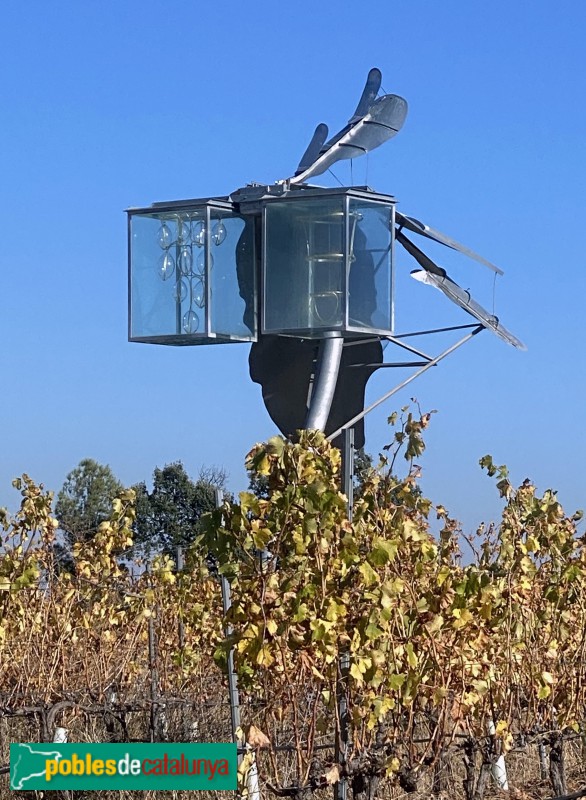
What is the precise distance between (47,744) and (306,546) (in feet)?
8.26

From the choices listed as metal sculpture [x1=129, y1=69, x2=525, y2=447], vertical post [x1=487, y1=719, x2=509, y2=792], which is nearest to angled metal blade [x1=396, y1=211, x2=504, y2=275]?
metal sculpture [x1=129, y1=69, x2=525, y2=447]

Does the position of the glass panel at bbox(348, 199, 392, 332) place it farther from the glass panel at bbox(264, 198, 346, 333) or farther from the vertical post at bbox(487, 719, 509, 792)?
the vertical post at bbox(487, 719, 509, 792)

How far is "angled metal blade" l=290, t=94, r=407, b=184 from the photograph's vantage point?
38.5ft

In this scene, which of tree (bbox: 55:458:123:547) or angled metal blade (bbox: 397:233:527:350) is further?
tree (bbox: 55:458:123:547)

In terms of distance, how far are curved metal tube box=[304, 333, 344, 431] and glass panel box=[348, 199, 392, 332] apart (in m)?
0.32

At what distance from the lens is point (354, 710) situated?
5.70 metres

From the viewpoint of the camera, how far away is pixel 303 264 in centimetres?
1115

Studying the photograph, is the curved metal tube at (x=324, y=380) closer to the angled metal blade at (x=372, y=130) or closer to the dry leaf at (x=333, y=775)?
the angled metal blade at (x=372, y=130)

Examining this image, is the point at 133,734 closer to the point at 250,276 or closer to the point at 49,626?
the point at 49,626

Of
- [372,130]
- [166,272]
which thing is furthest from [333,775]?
[372,130]

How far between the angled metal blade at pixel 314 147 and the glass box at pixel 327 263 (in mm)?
684

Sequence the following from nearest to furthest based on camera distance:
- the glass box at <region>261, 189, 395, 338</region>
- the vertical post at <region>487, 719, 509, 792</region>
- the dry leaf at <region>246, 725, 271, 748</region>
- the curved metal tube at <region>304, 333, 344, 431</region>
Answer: the dry leaf at <region>246, 725, 271, 748</region>, the vertical post at <region>487, 719, 509, 792</region>, the glass box at <region>261, 189, 395, 338</region>, the curved metal tube at <region>304, 333, 344, 431</region>

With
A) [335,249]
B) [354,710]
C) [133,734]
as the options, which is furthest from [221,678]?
[354,710]

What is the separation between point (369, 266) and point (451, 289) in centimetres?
147
